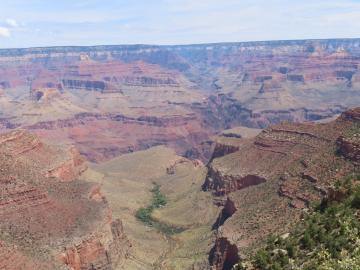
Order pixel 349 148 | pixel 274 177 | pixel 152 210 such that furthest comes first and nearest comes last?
pixel 152 210
pixel 274 177
pixel 349 148

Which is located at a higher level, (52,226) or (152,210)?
(52,226)

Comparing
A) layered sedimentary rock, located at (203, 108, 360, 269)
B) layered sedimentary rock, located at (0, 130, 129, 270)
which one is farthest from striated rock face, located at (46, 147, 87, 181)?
layered sedimentary rock, located at (203, 108, 360, 269)

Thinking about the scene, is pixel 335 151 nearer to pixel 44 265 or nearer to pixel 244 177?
pixel 244 177

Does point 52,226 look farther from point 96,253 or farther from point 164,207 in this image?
point 164,207

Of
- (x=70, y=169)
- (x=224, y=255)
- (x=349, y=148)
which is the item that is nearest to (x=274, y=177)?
(x=349, y=148)

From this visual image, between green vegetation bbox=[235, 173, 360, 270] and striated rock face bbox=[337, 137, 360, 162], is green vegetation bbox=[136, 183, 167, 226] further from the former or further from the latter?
green vegetation bbox=[235, 173, 360, 270]

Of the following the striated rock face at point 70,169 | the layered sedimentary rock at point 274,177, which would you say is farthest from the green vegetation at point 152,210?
the striated rock face at point 70,169

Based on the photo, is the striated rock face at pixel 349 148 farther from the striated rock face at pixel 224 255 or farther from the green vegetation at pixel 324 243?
the green vegetation at pixel 324 243
